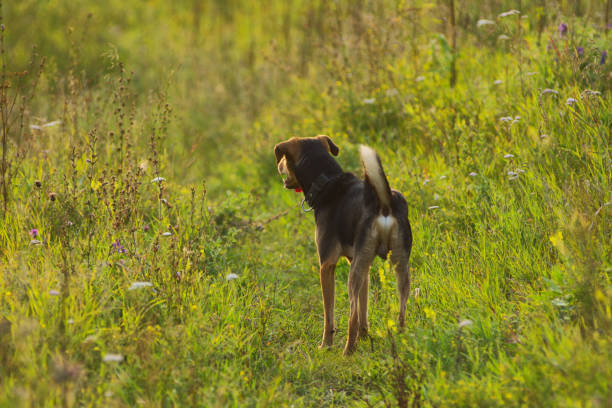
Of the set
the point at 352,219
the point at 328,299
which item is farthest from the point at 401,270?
the point at 328,299

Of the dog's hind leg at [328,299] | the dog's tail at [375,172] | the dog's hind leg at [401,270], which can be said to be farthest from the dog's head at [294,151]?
the dog's hind leg at [401,270]

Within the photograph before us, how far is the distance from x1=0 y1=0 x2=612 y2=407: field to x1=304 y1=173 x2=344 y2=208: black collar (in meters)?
0.74

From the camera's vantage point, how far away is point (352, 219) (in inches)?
152

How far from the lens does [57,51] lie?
9.48 m

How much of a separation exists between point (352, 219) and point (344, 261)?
1.61 m

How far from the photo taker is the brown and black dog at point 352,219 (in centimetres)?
361

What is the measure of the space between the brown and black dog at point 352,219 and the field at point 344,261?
0.84ft

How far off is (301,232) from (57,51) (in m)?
6.03

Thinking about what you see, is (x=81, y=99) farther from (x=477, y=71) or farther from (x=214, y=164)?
(x=477, y=71)

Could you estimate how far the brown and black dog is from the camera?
142 inches

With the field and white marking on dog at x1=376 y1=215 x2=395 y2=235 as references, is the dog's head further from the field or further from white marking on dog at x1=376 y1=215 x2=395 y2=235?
white marking on dog at x1=376 y1=215 x2=395 y2=235

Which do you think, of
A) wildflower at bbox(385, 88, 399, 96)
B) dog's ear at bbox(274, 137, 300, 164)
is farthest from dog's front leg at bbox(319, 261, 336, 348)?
wildflower at bbox(385, 88, 399, 96)

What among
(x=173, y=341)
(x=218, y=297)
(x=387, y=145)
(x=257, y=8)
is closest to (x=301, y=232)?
(x=387, y=145)

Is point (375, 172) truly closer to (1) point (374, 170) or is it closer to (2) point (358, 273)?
(1) point (374, 170)
